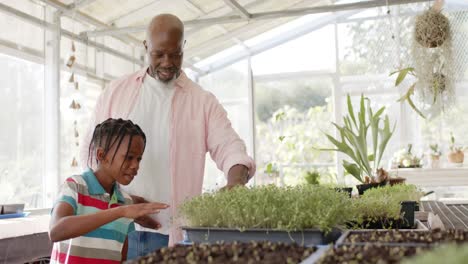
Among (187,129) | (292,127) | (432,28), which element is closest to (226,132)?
(187,129)

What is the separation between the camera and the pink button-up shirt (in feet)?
7.34

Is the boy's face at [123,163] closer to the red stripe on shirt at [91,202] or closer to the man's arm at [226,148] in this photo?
the red stripe on shirt at [91,202]

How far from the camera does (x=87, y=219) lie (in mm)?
1586

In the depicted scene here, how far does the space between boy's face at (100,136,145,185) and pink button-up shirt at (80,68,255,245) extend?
13.3 inches

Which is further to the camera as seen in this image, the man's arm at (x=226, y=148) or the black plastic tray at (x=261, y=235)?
the man's arm at (x=226, y=148)

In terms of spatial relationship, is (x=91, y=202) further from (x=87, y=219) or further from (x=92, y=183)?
(x=87, y=219)

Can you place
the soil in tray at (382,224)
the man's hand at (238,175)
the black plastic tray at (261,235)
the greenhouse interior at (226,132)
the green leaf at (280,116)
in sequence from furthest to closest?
the green leaf at (280,116)
the man's hand at (238,175)
the soil in tray at (382,224)
the greenhouse interior at (226,132)
the black plastic tray at (261,235)

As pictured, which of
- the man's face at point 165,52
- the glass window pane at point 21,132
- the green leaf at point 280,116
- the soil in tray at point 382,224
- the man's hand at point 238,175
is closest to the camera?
the soil in tray at point 382,224

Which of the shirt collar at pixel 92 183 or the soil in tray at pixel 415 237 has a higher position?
the shirt collar at pixel 92 183

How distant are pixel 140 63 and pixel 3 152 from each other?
12.0 ft

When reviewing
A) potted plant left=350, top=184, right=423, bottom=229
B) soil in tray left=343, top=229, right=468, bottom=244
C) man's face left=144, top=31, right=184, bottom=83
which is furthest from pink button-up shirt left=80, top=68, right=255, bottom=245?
soil in tray left=343, top=229, right=468, bottom=244

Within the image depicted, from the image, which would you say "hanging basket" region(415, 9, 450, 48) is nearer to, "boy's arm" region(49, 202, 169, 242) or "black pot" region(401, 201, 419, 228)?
"black pot" region(401, 201, 419, 228)

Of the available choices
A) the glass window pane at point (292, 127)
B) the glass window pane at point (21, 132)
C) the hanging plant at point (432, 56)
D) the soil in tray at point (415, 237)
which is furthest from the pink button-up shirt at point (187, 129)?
the glass window pane at point (292, 127)

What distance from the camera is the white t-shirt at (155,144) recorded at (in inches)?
86.9
